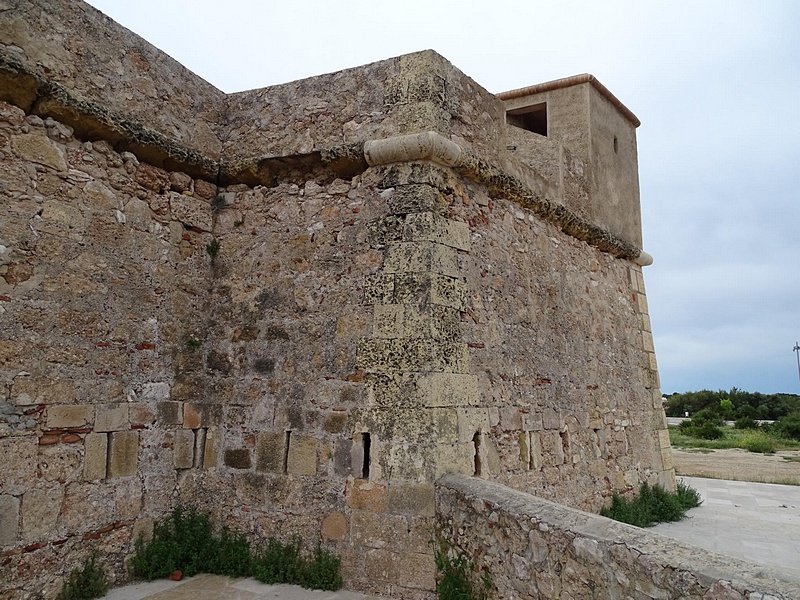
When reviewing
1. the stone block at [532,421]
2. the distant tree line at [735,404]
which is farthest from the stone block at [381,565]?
the distant tree line at [735,404]

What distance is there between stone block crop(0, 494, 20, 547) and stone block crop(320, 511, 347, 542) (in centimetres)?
201

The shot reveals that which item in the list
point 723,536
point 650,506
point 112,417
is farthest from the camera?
point 650,506

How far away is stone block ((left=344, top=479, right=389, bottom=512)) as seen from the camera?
14.0ft

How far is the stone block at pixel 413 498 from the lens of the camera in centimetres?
418

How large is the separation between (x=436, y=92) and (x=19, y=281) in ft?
11.1

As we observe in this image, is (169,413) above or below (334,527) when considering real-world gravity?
above

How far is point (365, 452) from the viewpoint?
442 cm

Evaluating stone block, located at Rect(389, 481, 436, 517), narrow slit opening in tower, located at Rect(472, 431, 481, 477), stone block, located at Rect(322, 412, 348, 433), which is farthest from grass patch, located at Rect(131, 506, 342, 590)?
narrow slit opening in tower, located at Rect(472, 431, 481, 477)

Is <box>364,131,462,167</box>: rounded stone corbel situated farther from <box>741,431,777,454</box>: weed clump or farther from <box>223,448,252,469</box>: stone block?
<box>741,431,777,454</box>: weed clump

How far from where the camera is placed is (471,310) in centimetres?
489

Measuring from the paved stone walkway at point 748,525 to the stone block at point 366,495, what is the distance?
8.12ft

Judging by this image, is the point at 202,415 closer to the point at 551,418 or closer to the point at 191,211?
the point at 191,211

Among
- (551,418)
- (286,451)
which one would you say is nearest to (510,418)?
(551,418)

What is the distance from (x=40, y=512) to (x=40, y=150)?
2.48 metres
